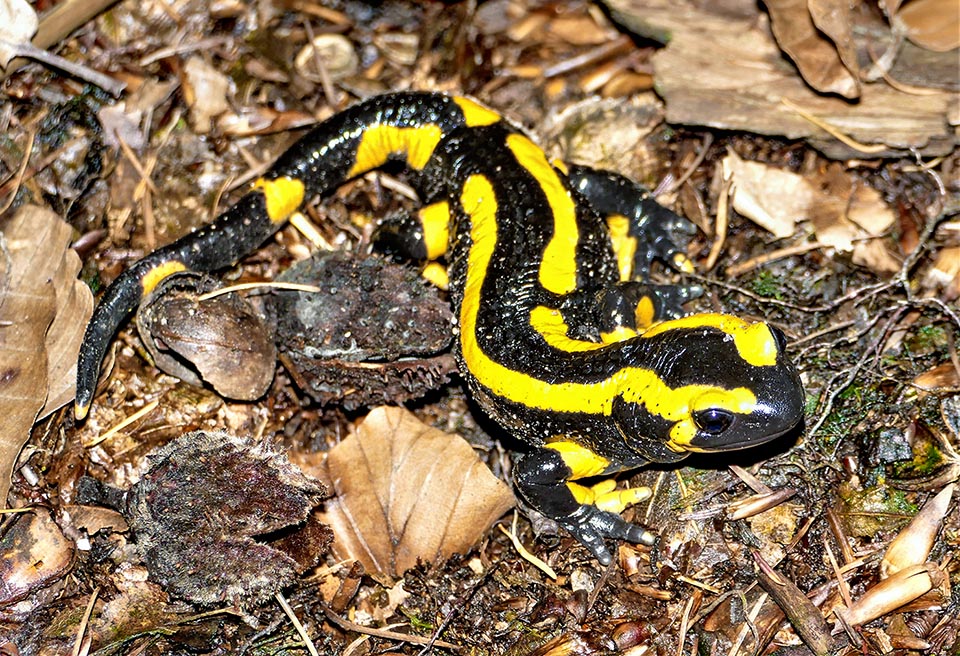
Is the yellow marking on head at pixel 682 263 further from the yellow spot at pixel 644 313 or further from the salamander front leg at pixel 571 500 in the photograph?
the salamander front leg at pixel 571 500

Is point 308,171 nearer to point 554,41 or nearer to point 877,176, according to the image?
point 554,41

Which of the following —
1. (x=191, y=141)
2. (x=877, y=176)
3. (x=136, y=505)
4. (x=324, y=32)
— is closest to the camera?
(x=136, y=505)

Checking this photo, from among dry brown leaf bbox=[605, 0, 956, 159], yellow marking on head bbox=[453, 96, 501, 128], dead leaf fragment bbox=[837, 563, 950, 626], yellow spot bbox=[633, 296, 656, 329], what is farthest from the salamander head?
yellow marking on head bbox=[453, 96, 501, 128]

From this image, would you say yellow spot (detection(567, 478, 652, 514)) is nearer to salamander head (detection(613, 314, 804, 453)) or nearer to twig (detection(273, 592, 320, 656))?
salamander head (detection(613, 314, 804, 453))

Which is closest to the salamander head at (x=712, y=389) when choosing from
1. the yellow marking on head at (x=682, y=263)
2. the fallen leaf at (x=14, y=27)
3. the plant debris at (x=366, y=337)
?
the yellow marking on head at (x=682, y=263)

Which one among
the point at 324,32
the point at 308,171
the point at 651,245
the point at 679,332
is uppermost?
the point at 324,32

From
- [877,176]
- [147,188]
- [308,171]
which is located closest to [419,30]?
[308,171]
